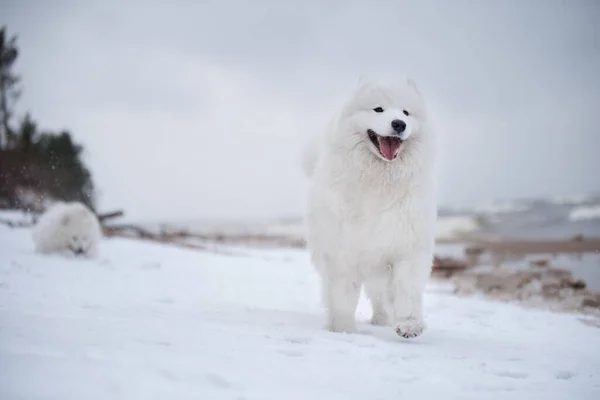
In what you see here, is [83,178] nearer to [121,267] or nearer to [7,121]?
[7,121]

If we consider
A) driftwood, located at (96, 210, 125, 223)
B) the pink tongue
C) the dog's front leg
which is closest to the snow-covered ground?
the dog's front leg

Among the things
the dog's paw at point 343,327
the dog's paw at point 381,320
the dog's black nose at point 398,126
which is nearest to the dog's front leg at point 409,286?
the dog's paw at point 343,327

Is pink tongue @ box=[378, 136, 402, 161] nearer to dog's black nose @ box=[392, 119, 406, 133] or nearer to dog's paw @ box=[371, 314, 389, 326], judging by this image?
dog's black nose @ box=[392, 119, 406, 133]

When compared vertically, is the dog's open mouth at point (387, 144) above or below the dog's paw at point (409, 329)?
above

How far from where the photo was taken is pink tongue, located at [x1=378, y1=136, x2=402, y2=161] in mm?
3336

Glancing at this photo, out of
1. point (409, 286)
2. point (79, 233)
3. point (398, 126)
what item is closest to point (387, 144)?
point (398, 126)

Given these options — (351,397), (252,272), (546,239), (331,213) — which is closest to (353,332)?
(331,213)

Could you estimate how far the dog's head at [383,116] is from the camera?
328cm

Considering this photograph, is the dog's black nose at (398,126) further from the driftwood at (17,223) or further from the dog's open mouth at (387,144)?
the driftwood at (17,223)

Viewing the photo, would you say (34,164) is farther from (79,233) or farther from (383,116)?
(383,116)

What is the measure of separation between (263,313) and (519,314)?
3.17 meters

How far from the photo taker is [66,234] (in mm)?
6871

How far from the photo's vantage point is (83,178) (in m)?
13.1

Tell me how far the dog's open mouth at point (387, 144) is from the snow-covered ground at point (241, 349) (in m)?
1.39
